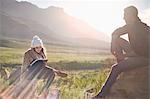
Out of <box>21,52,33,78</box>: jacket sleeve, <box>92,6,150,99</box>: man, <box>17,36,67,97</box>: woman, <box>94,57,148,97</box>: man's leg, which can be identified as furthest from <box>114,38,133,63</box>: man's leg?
<box>21,52,33,78</box>: jacket sleeve

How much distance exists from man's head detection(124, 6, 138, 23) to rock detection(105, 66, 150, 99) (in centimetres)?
54

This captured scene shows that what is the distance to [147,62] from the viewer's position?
13.4 feet

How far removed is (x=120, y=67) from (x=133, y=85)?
41 cm

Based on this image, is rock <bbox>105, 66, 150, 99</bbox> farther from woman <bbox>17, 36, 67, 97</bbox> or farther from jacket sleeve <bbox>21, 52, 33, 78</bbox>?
jacket sleeve <bbox>21, 52, 33, 78</bbox>

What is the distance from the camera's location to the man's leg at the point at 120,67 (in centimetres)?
390

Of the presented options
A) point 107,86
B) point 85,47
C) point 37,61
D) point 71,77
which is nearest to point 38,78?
point 37,61

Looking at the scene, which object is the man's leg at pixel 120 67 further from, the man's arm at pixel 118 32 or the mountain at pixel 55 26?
the mountain at pixel 55 26

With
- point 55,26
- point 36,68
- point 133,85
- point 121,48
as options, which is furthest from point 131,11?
point 55,26

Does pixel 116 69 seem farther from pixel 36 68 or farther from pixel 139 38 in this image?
pixel 36 68

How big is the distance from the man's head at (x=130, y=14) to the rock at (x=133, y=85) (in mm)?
541

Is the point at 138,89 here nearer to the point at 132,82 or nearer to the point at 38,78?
the point at 132,82

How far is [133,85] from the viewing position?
4.25 m

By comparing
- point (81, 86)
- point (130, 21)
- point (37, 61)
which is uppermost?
point (130, 21)

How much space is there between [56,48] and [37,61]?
501 inches
